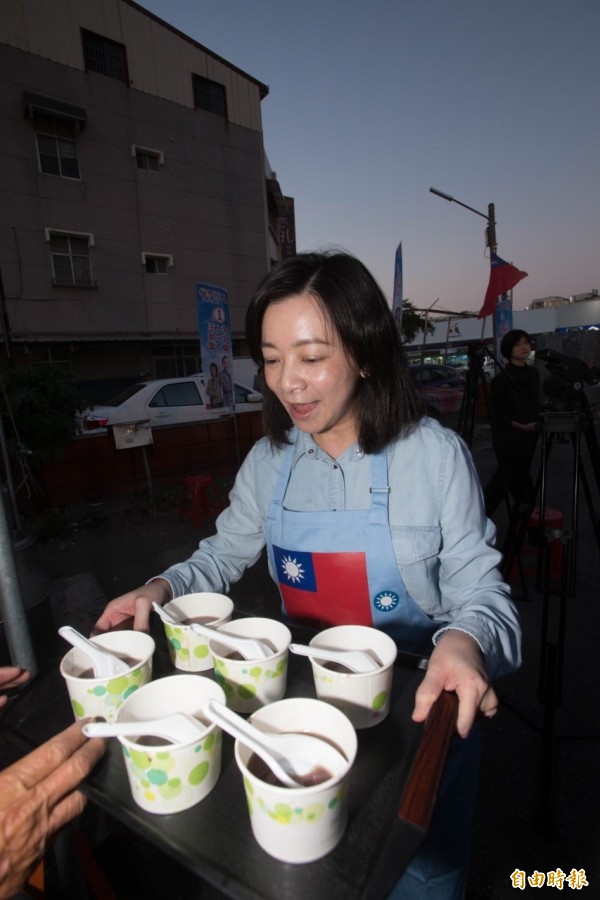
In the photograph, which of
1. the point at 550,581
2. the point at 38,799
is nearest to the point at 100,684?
the point at 38,799

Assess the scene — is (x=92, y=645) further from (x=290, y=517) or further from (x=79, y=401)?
(x=79, y=401)

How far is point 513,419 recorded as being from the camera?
4.50 m

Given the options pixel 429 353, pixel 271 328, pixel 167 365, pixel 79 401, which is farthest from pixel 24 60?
pixel 429 353

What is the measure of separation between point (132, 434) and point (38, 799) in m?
5.95

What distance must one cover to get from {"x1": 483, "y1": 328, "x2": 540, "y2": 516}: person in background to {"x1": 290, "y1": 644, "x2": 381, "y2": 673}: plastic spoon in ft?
11.4

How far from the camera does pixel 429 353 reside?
30.9 metres

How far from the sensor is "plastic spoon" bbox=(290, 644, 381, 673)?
0.96m

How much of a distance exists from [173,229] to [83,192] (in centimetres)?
272

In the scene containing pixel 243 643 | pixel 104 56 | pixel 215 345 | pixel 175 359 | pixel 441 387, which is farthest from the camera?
pixel 175 359

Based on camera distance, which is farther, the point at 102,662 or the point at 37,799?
the point at 102,662

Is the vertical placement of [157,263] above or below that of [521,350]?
above

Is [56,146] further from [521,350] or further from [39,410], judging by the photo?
[521,350]

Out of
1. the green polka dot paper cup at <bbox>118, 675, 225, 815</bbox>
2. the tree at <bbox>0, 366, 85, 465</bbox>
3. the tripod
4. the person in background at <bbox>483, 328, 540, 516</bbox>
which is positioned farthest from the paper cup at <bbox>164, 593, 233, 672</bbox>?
the tree at <bbox>0, 366, 85, 465</bbox>

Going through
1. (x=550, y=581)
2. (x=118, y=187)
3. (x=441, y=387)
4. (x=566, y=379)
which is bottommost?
(x=550, y=581)
